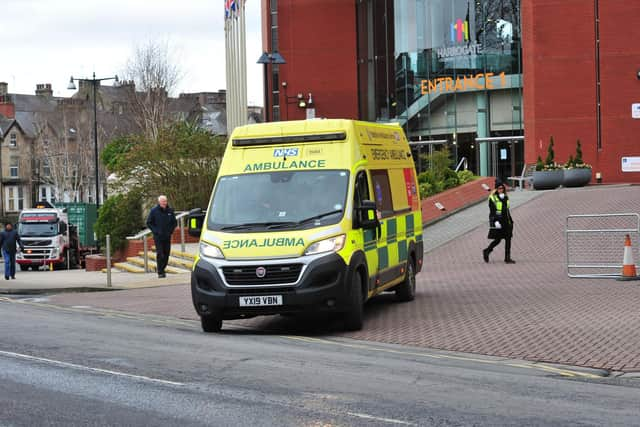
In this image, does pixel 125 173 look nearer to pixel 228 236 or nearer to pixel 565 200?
pixel 565 200

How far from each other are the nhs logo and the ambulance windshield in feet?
0.95

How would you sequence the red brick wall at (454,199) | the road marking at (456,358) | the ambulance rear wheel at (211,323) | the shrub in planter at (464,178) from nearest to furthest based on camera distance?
the road marking at (456,358)
the ambulance rear wheel at (211,323)
the red brick wall at (454,199)
the shrub in planter at (464,178)

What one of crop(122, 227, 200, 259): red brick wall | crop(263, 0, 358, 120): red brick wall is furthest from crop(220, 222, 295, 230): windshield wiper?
crop(263, 0, 358, 120): red brick wall

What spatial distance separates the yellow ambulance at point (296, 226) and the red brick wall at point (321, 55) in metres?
42.0

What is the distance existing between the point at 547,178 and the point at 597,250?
18897 mm

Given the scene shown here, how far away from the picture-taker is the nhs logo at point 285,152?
14.9 metres

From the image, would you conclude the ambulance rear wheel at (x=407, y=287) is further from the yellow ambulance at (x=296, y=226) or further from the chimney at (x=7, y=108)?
the chimney at (x=7, y=108)

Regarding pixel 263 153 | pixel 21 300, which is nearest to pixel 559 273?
pixel 263 153

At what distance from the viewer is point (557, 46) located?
Result: 45.8 meters

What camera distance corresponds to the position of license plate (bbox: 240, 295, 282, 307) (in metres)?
13.5

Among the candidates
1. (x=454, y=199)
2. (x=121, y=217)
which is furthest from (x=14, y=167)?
(x=454, y=199)

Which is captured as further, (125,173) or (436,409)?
(125,173)

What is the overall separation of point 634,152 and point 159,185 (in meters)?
20.4

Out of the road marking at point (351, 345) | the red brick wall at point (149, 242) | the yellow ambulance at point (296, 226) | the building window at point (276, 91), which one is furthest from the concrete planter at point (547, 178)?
the yellow ambulance at point (296, 226)
